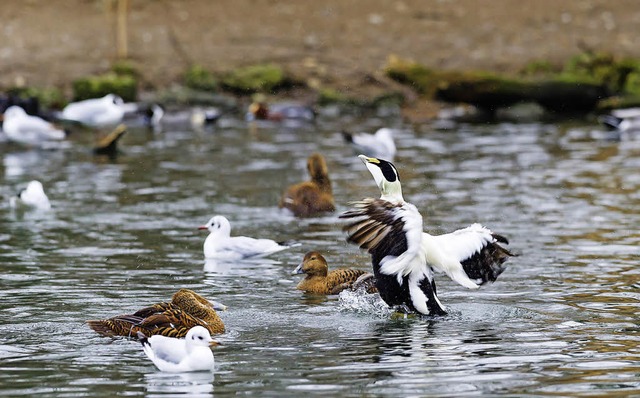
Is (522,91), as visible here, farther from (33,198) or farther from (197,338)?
(197,338)

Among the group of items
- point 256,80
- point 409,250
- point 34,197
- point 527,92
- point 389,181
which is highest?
point 389,181

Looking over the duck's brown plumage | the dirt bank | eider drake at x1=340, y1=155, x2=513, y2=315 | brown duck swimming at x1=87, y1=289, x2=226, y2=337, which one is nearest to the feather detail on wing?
eider drake at x1=340, y1=155, x2=513, y2=315

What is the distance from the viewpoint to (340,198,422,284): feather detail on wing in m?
9.31

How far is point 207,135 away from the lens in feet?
78.2

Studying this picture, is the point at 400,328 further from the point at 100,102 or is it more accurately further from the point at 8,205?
the point at 100,102

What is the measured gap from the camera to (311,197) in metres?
15.1

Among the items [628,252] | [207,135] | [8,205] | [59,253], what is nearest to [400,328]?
[628,252]

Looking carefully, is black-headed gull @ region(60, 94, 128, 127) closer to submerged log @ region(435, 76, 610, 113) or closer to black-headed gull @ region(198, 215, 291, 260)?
submerged log @ region(435, 76, 610, 113)

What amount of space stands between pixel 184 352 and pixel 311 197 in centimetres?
707

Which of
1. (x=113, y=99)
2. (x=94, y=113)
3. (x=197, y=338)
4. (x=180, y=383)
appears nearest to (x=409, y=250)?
(x=197, y=338)

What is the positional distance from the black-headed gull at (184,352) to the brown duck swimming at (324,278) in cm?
270

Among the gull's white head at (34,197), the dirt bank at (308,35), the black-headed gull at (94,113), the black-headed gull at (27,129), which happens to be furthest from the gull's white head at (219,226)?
the dirt bank at (308,35)

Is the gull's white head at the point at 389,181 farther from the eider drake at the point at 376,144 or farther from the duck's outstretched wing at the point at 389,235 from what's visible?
the eider drake at the point at 376,144

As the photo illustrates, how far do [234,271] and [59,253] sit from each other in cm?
193
